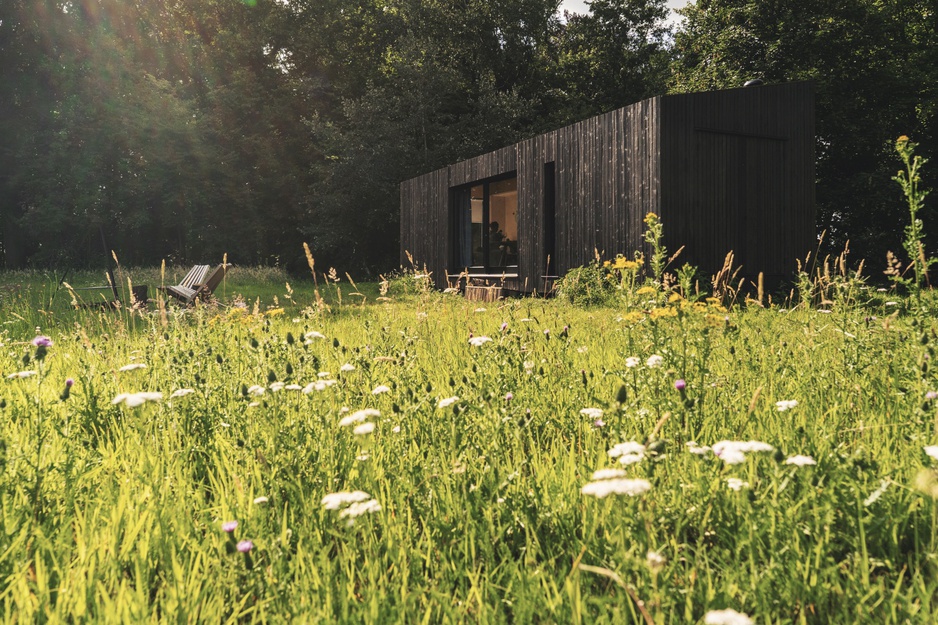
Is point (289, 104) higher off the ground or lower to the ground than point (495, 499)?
higher

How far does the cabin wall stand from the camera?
916cm

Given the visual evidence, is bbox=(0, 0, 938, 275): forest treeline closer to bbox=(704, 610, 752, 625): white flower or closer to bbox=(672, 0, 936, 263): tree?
bbox=(672, 0, 936, 263): tree

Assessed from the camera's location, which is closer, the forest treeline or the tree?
the tree

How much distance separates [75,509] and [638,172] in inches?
350

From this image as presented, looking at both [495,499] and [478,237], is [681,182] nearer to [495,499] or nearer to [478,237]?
[478,237]

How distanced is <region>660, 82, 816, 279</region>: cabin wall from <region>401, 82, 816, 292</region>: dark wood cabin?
0.02 metres

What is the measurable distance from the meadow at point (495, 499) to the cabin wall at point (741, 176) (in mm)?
6920

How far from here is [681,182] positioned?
30.1 feet

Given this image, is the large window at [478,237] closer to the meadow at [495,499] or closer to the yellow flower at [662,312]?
the yellow flower at [662,312]

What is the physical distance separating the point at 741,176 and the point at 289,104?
70.7 feet

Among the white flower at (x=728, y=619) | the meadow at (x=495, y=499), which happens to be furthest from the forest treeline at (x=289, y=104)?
the white flower at (x=728, y=619)

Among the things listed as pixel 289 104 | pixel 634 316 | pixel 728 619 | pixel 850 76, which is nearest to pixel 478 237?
pixel 634 316

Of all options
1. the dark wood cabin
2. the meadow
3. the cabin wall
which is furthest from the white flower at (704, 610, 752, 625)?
the cabin wall

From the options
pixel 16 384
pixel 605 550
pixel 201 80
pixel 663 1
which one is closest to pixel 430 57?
pixel 663 1
